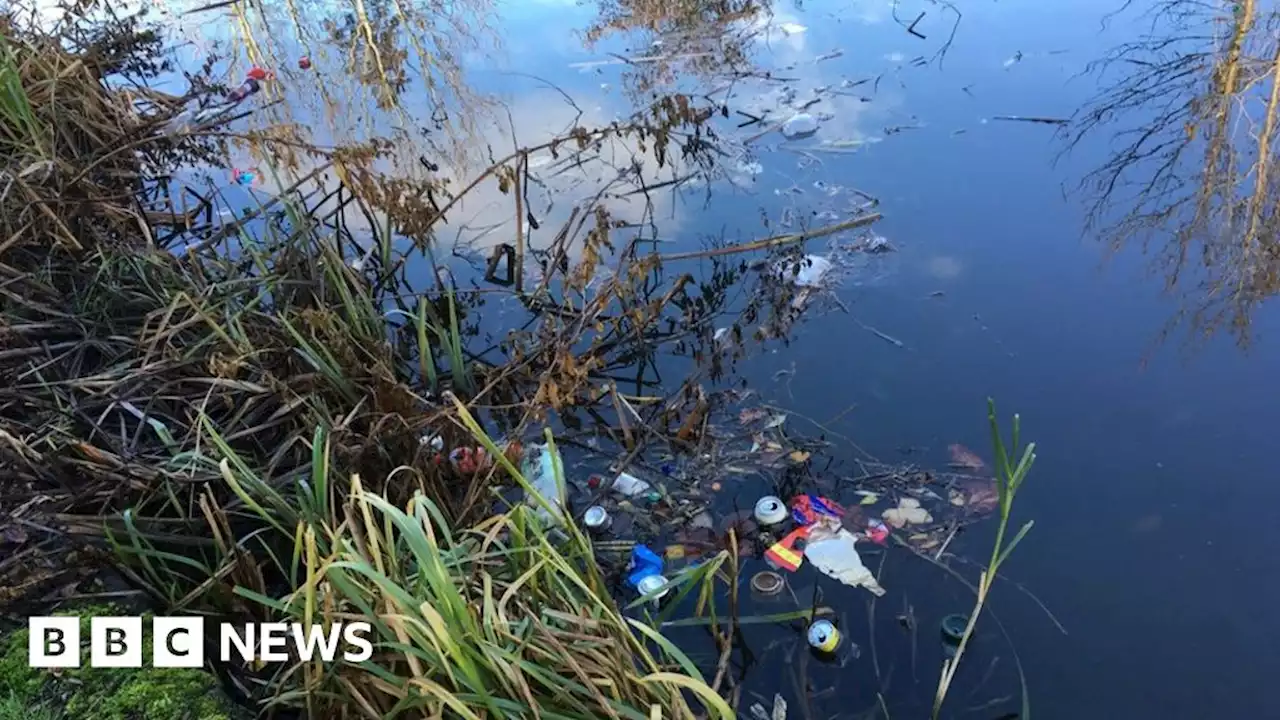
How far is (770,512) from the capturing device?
6.43 ft

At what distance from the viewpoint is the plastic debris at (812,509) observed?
197 centimetres

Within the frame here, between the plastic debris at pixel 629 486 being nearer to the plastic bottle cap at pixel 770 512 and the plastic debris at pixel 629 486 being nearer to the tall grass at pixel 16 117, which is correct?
the plastic bottle cap at pixel 770 512

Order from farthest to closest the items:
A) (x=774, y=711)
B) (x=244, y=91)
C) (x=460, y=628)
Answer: (x=244, y=91)
(x=774, y=711)
(x=460, y=628)

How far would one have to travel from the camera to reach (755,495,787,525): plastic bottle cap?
1.95 meters

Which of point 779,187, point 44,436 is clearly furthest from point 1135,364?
point 44,436

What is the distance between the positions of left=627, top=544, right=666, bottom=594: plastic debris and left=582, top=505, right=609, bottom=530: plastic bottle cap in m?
0.11

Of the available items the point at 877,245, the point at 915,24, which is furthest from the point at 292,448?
the point at 915,24

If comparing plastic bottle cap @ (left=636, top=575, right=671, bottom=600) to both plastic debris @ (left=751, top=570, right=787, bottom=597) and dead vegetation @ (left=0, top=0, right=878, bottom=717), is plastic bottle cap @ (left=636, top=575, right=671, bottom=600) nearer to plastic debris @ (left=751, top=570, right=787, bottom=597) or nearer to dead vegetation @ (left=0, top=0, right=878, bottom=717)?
dead vegetation @ (left=0, top=0, right=878, bottom=717)

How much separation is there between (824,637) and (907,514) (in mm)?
402

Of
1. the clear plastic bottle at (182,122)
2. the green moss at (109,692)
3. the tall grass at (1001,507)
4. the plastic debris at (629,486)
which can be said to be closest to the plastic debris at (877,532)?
the tall grass at (1001,507)

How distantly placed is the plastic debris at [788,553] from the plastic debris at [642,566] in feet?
0.78

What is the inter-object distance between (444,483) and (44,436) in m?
0.80

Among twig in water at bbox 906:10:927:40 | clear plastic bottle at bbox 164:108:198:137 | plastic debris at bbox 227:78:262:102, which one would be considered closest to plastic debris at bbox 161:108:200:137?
clear plastic bottle at bbox 164:108:198:137

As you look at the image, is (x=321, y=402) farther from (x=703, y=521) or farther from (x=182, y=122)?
(x=182, y=122)
